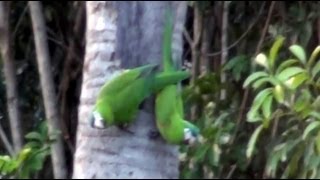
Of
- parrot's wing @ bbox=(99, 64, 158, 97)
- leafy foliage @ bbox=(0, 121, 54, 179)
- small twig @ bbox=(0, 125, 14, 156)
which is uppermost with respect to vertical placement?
parrot's wing @ bbox=(99, 64, 158, 97)

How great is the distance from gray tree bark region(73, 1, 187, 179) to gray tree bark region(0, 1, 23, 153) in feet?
6.61

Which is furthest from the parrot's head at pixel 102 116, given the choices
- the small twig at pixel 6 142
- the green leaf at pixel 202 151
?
the small twig at pixel 6 142

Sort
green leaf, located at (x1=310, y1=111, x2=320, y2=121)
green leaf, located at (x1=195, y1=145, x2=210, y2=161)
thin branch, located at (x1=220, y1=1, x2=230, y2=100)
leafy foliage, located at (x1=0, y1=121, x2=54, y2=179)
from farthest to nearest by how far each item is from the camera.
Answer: thin branch, located at (x1=220, y1=1, x2=230, y2=100), green leaf, located at (x1=195, y1=145, x2=210, y2=161), leafy foliage, located at (x1=0, y1=121, x2=54, y2=179), green leaf, located at (x1=310, y1=111, x2=320, y2=121)

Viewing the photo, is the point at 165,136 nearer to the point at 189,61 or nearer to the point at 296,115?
the point at 296,115

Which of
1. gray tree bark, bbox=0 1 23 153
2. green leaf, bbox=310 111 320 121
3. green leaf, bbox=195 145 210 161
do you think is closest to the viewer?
green leaf, bbox=310 111 320 121

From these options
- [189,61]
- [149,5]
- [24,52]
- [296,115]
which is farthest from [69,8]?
[149,5]

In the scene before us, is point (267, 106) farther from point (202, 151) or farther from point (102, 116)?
point (102, 116)

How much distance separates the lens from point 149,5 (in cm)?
133

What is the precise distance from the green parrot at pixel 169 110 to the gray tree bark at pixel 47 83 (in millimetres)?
2097

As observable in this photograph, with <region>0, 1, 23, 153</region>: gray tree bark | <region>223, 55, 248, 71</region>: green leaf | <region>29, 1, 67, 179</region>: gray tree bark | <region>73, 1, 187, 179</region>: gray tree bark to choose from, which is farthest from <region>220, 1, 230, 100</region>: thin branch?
<region>73, 1, 187, 179</region>: gray tree bark

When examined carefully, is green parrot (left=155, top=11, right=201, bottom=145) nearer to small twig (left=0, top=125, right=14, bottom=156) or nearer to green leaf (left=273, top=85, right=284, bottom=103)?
green leaf (left=273, top=85, right=284, bottom=103)

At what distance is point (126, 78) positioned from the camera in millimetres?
1290

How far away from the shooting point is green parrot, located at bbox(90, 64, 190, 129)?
129 cm

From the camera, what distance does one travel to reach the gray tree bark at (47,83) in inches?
134
